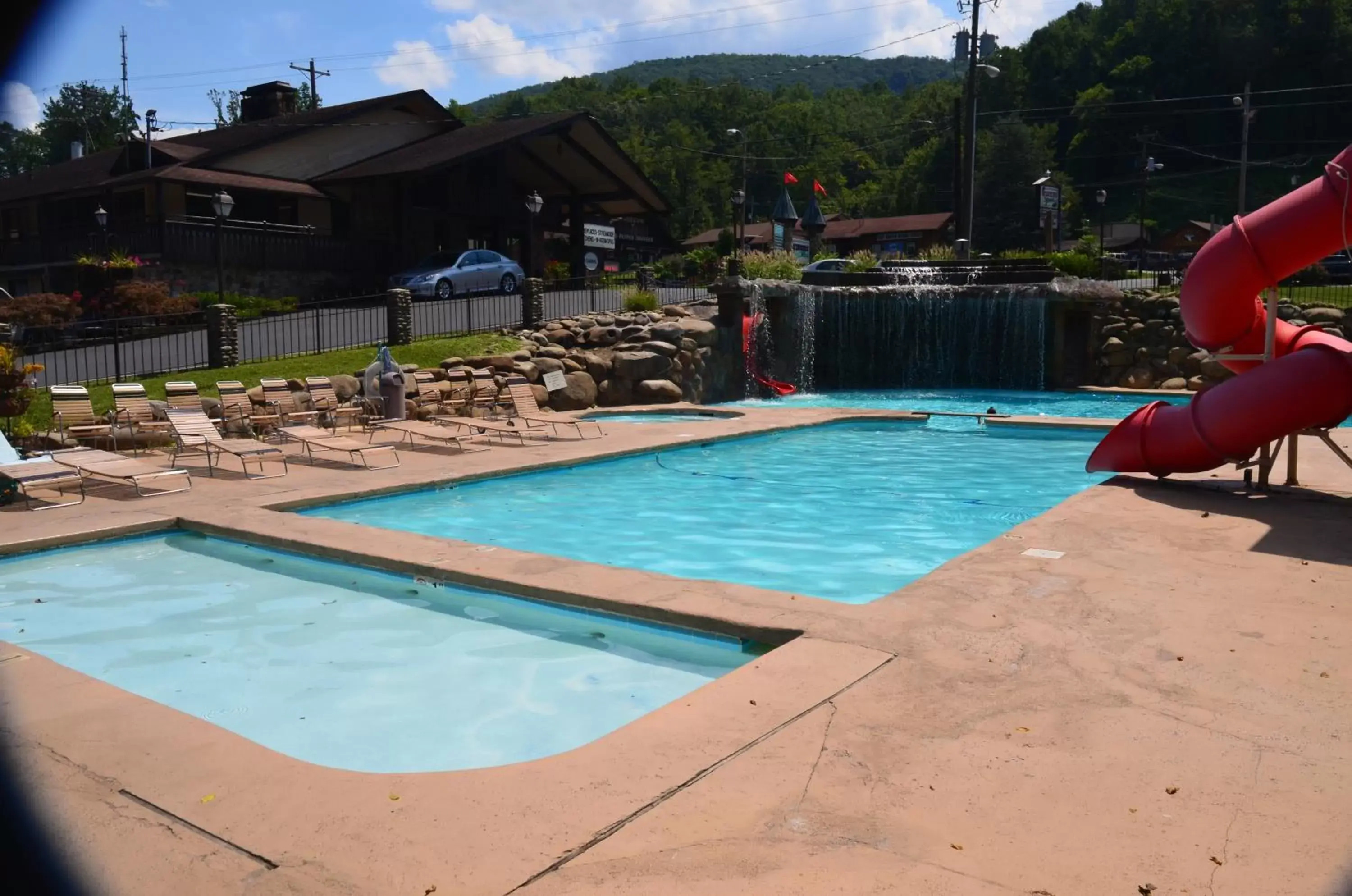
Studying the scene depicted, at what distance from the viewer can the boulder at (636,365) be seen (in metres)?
21.1

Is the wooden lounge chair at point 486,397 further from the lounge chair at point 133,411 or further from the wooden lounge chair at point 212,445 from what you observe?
the lounge chair at point 133,411

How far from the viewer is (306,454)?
45.6 feet

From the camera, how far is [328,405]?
1566 cm

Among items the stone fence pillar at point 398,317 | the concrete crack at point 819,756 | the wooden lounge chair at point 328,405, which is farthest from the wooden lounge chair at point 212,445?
the concrete crack at point 819,756

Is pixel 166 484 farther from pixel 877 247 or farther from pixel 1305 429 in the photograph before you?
pixel 877 247

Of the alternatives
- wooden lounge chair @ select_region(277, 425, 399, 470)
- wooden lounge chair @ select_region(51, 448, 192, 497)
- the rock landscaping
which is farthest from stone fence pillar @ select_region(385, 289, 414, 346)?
the rock landscaping

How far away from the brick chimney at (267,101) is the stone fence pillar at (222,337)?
102 feet

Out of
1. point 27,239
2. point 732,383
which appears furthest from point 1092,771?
point 27,239

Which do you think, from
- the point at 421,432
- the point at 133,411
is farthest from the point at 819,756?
the point at 133,411

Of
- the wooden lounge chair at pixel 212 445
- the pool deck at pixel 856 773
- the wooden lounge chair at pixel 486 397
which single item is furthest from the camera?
the wooden lounge chair at pixel 486 397

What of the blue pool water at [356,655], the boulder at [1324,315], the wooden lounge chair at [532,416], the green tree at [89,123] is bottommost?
the blue pool water at [356,655]

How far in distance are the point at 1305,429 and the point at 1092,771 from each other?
6.76 meters

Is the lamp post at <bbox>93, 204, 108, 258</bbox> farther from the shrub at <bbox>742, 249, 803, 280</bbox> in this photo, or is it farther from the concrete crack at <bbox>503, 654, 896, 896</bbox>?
the concrete crack at <bbox>503, 654, 896, 896</bbox>

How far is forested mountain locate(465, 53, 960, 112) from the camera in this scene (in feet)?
422
